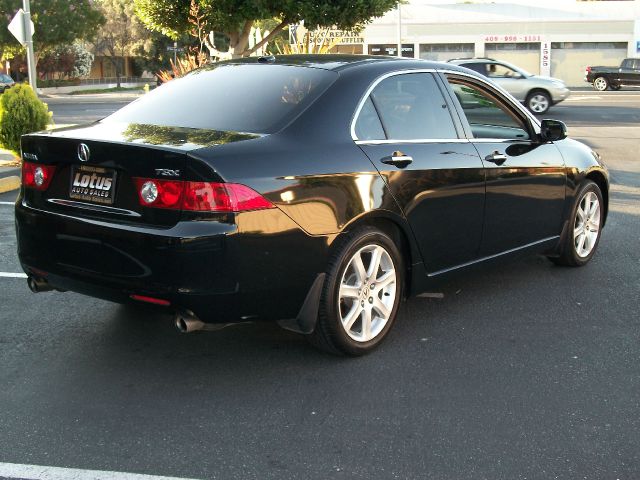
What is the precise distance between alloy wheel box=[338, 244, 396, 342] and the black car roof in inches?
46.2

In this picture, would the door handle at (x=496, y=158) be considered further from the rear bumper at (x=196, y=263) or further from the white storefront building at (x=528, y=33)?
the white storefront building at (x=528, y=33)

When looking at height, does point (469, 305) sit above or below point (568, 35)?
below

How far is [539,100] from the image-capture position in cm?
2397

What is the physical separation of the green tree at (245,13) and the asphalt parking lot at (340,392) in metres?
11.7

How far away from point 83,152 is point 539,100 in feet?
A: 70.6

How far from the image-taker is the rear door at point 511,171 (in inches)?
216

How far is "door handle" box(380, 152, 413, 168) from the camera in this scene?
15.4 feet

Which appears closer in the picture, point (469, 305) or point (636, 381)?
point (636, 381)

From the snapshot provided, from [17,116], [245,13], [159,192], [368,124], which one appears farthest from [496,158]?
[245,13]

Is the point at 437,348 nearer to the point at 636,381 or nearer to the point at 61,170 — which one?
the point at 636,381

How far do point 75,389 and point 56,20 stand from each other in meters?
50.4

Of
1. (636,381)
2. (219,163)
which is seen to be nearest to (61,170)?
(219,163)

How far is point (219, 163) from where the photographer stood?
3941 mm

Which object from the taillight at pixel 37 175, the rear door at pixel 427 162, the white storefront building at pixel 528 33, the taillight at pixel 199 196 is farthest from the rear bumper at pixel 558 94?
the white storefront building at pixel 528 33
